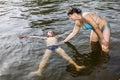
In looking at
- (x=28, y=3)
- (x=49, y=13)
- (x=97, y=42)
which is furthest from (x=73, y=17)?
(x=28, y=3)

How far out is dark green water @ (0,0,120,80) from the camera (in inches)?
311

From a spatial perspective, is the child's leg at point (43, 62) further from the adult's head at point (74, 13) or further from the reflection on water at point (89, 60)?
the adult's head at point (74, 13)

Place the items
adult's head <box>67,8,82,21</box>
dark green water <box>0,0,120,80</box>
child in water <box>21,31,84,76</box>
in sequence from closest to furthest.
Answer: adult's head <box>67,8,82,21</box> < dark green water <box>0,0,120,80</box> < child in water <box>21,31,84,76</box>

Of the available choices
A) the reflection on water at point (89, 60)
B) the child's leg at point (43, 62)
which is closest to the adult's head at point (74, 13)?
the reflection on water at point (89, 60)

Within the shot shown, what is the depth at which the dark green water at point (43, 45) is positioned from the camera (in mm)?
7902

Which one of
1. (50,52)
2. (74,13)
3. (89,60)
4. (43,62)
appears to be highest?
(74,13)

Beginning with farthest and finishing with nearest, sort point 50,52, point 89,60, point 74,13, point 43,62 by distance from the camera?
point 50,52, point 89,60, point 43,62, point 74,13

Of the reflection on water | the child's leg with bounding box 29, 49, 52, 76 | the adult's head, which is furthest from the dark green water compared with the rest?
the adult's head

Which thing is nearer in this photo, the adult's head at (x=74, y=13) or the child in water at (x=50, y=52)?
the adult's head at (x=74, y=13)

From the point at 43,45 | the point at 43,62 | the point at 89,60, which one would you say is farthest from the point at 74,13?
the point at 43,45

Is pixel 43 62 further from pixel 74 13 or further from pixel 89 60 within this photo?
pixel 74 13

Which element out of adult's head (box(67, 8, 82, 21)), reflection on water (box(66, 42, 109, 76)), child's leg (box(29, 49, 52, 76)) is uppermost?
adult's head (box(67, 8, 82, 21))

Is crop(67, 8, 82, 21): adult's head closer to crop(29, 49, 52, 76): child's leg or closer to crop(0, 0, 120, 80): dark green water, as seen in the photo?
crop(0, 0, 120, 80): dark green water

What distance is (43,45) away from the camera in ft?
34.1
